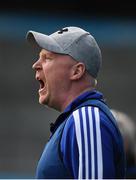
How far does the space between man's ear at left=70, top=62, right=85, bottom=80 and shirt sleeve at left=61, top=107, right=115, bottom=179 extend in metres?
0.27

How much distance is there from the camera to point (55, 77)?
12.0 ft

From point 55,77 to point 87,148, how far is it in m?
0.45

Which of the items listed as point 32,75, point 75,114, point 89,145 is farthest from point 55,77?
point 32,75

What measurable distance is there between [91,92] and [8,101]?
9627 millimetres

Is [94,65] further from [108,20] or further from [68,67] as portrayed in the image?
[108,20]

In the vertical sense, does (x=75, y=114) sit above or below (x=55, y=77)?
below

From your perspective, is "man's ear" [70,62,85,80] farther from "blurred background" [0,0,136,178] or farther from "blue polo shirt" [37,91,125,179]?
"blurred background" [0,0,136,178]

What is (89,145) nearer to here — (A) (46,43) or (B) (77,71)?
(B) (77,71)

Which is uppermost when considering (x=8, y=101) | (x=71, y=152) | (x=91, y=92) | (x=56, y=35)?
(x=8, y=101)

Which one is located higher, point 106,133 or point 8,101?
point 8,101

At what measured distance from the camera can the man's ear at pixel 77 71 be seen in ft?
12.0

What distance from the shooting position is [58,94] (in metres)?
3.67

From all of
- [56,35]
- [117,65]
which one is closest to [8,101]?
[117,65]

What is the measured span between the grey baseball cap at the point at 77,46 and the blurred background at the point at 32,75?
8297 mm
